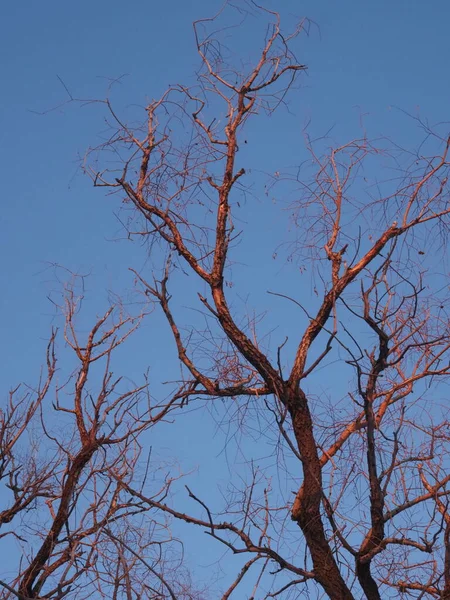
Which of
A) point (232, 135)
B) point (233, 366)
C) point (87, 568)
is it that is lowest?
point (87, 568)

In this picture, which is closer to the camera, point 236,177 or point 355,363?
point 355,363

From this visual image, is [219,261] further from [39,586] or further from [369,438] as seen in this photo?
[39,586]

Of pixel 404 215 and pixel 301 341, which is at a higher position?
pixel 404 215

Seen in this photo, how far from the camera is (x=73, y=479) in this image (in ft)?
23.0

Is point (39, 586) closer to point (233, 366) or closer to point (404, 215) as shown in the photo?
point (233, 366)

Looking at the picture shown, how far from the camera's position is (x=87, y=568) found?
18.2ft

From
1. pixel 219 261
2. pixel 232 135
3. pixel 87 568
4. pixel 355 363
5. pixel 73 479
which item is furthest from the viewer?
pixel 73 479

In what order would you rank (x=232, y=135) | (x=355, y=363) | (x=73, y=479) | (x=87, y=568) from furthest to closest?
(x=73, y=479), (x=232, y=135), (x=87, y=568), (x=355, y=363)

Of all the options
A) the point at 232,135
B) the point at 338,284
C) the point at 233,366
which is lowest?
the point at 233,366

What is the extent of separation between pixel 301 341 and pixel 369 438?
1.02 metres

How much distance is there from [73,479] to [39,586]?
853 millimetres

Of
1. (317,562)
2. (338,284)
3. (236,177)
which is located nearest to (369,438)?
(317,562)

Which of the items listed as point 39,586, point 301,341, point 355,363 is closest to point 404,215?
point 301,341

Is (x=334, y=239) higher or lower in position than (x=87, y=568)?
higher
